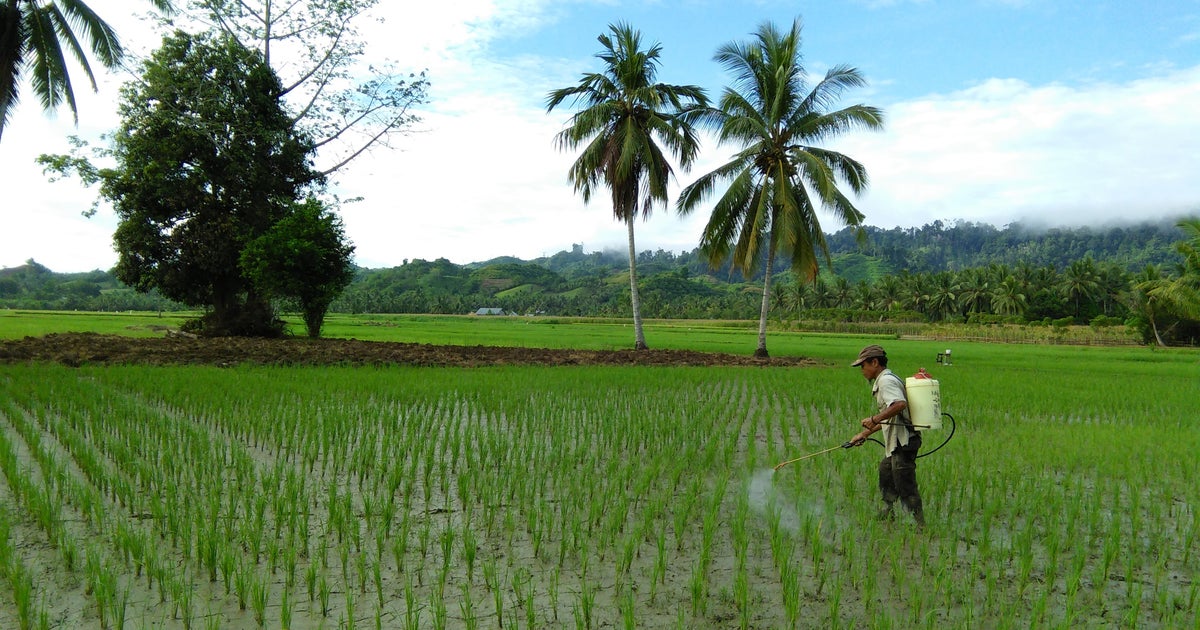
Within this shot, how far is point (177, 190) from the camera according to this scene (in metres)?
17.6

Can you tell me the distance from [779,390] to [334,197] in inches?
650

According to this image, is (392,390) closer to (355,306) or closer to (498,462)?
(498,462)

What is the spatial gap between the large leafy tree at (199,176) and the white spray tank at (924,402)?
1665 centimetres

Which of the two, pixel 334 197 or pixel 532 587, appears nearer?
pixel 532 587

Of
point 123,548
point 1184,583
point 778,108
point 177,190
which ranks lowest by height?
point 1184,583

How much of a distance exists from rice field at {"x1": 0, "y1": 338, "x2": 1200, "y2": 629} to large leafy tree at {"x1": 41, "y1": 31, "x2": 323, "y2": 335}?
11243 mm

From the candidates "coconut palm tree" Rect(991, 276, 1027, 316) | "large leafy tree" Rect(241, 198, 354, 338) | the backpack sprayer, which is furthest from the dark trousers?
"coconut palm tree" Rect(991, 276, 1027, 316)

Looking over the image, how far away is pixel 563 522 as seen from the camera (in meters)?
3.81

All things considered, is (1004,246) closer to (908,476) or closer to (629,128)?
(629,128)

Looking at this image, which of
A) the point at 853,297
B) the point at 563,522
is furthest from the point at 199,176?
the point at 853,297

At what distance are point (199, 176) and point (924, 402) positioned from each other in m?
19.8

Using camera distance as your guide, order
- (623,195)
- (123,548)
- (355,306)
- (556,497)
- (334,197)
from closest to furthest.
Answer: (123,548)
(556,497)
(623,195)
(334,197)
(355,306)

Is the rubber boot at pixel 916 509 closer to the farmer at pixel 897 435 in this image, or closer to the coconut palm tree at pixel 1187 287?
the farmer at pixel 897 435

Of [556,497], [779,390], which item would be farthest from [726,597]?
[779,390]
